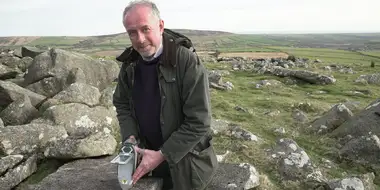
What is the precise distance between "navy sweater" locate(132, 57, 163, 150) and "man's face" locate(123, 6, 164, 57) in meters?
0.33

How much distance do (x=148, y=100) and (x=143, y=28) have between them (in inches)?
45.9

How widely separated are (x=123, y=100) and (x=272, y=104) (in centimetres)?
1224

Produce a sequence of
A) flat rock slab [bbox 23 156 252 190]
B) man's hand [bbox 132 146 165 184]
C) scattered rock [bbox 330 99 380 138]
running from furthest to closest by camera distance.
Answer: scattered rock [bbox 330 99 380 138] < flat rock slab [bbox 23 156 252 190] < man's hand [bbox 132 146 165 184]

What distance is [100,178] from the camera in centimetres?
700

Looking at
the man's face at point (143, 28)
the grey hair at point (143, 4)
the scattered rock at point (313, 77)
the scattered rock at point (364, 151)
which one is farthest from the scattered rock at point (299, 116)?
the scattered rock at point (313, 77)

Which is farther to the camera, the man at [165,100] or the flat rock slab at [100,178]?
the flat rock slab at [100,178]

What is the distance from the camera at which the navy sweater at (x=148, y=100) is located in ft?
16.6

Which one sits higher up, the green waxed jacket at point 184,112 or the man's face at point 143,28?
the man's face at point 143,28

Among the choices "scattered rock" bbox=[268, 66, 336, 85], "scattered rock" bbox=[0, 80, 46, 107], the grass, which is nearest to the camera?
the grass

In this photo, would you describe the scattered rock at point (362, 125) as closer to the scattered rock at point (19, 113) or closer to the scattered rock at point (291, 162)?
the scattered rock at point (291, 162)

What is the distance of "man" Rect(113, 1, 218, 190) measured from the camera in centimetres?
466

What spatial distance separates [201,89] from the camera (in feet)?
15.6

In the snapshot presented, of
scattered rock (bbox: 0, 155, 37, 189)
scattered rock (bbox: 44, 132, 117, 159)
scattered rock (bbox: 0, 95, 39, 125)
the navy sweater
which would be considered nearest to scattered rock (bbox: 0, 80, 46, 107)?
scattered rock (bbox: 0, 95, 39, 125)

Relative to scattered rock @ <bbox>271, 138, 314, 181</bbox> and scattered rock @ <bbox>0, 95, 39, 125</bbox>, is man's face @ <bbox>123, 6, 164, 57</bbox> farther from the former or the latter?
scattered rock @ <bbox>0, 95, 39, 125</bbox>
